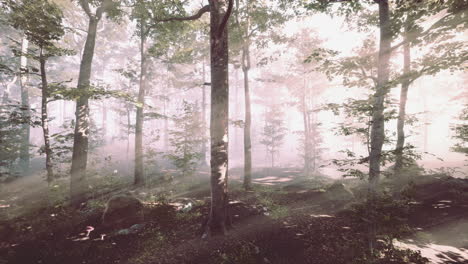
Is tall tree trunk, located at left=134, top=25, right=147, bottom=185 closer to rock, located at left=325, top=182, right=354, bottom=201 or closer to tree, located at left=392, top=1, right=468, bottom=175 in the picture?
rock, located at left=325, top=182, right=354, bottom=201

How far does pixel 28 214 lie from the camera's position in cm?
927

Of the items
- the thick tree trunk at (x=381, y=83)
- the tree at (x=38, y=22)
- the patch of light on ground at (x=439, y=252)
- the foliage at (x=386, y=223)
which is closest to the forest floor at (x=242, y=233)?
the patch of light on ground at (x=439, y=252)

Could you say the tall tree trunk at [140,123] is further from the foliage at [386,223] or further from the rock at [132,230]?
the foliage at [386,223]

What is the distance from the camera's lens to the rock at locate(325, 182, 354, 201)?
406 inches

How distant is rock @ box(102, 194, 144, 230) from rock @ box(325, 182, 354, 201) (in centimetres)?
923

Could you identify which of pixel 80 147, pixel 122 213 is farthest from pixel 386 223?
pixel 80 147

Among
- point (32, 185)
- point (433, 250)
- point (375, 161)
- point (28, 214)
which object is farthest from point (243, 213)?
point (32, 185)

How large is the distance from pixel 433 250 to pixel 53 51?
15.9 metres

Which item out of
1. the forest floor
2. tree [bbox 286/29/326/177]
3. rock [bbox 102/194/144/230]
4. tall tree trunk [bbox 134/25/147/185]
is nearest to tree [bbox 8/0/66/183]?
the forest floor

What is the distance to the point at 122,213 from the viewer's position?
7812mm

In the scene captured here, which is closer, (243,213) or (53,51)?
(243,213)

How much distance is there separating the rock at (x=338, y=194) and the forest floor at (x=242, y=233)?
0.17 ft

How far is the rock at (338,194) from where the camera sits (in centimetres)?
1030

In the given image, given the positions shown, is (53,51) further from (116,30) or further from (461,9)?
(116,30)
